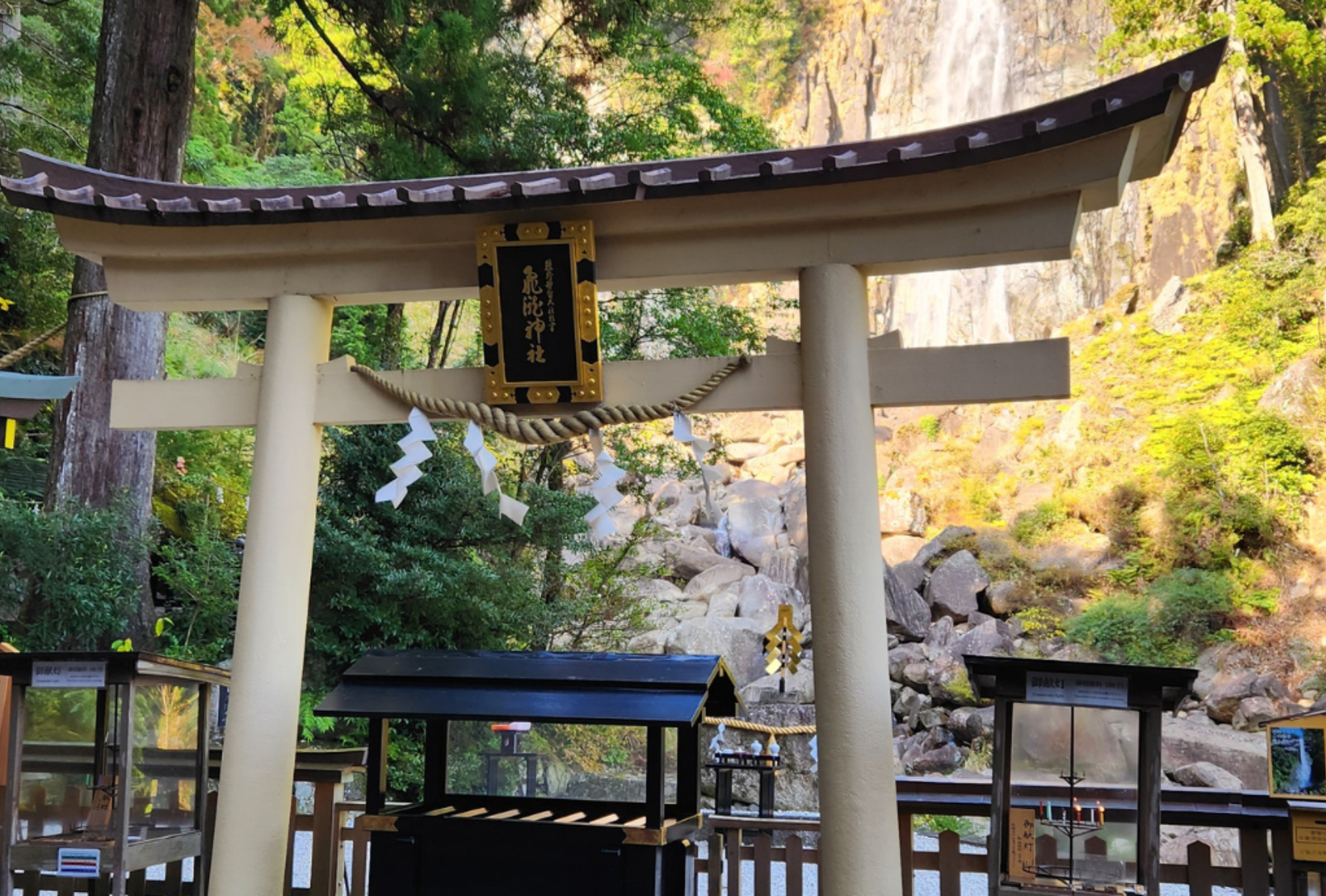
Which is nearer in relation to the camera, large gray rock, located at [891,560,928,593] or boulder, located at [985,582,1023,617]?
boulder, located at [985,582,1023,617]

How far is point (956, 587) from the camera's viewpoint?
63.3 feet

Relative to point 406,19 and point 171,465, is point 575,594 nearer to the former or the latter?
point 171,465

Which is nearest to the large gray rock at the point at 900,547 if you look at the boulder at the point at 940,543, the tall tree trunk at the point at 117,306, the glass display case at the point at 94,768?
the boulder at the point at 940,543

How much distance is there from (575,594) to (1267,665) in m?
11.0

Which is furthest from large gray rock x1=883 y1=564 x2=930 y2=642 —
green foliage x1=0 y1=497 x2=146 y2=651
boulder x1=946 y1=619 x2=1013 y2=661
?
green foliage x1=0 y1=497 x2=146 y2=651

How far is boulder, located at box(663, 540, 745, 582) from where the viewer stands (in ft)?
69.8

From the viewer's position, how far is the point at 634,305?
1252cm

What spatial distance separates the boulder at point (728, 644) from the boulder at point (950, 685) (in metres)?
2.66

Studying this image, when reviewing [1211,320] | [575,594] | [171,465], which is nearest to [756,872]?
[575,594]

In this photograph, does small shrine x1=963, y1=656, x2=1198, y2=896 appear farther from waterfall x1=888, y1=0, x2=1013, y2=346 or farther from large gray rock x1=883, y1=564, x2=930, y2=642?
waterfall x1=888, y1=0, x2=1013, y2=346

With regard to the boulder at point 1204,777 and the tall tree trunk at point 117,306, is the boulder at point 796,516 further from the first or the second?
the tall tree trunk at point 117,306

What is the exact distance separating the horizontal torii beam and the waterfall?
26.8 metres

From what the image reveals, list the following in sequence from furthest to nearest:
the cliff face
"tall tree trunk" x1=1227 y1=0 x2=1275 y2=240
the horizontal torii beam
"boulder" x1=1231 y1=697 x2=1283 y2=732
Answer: the cliff face
"tall tree trunk" x1=1227 y1=0 x2=1275 y2=240
"boulder" x1=1231 y1=697 x2=1283 y2=732
the horizontal torii beam

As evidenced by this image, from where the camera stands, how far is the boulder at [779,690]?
15.2 meters
